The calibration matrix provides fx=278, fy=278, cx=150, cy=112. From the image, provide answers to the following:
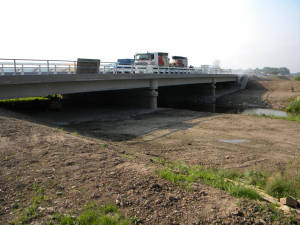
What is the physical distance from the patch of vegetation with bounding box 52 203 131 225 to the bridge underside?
13.0 meters

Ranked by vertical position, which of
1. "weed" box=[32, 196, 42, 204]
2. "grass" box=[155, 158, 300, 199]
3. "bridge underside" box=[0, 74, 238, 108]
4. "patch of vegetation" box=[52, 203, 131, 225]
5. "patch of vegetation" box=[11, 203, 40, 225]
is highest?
"bridge underside" box=[0, 74, 238, 108]

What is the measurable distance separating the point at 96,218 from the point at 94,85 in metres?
17.7

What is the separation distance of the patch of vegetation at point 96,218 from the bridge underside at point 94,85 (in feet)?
42.8

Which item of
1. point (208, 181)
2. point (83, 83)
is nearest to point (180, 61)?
point (83, 83)

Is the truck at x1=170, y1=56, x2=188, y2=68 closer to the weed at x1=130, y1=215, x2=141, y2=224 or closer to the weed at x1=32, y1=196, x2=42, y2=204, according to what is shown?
the weed at x1=32, y1=196, x2=42, y2=204

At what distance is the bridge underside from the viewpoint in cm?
1655

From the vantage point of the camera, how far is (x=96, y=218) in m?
5.02

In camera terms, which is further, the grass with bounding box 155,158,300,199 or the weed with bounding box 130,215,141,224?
the grass with bounding box 155,158,300,199

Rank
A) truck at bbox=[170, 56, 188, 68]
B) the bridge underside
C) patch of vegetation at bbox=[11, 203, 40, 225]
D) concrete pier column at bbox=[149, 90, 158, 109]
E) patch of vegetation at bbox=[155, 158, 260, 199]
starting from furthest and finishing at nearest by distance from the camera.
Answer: truck at bbox=[170, 56, 188, 68]
concrete pier column at bbox=[149, 90, 158, 109]
the bridge underside
patch of vegetation at bbox=[155, 158, 260, 199]
patch of vegetation at bbox=[11, 203, 40, 225]

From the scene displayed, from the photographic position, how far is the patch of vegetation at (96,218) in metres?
4.92

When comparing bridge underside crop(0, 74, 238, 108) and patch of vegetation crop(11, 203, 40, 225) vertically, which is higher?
bridge underside crop(0, 74, 238, 108)

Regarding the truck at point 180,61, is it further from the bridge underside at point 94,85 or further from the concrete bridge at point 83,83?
the concrete bridge at point 83,83

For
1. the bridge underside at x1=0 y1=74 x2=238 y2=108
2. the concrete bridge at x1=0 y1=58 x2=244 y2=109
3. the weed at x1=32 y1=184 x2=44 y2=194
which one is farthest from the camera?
the bridge underside at x1=0 y1=74 x2=238 y2=108

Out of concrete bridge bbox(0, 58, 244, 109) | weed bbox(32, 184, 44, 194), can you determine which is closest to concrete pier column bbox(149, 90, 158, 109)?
concrete bridge bbox(0, 58, 244, 109)
